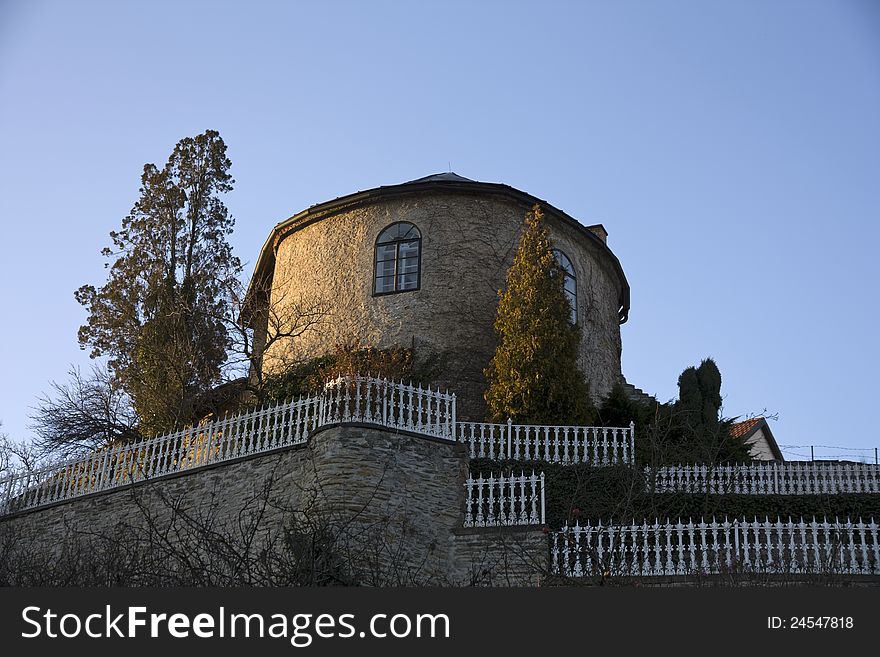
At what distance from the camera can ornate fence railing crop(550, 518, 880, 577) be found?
1200 cm

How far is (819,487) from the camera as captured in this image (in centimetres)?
1495

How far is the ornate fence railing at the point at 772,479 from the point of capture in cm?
1479

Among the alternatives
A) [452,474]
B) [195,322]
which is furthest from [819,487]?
[195,322]

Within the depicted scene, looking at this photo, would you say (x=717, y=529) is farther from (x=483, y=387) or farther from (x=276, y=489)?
(x=483, y=387)

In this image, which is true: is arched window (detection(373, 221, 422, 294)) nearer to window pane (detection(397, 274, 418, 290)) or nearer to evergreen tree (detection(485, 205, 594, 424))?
window pane (detection(397, 274, 418, 290))

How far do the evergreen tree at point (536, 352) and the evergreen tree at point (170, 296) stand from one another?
622 cm

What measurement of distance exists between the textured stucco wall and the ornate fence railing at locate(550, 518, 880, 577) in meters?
6.37

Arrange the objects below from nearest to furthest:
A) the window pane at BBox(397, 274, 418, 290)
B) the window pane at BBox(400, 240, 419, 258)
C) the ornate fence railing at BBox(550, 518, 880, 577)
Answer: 1. the ornate fence railing at BBox(550, 518, 880, 577)
2. the window pane at BBox(397, 274, 418, 290)
3. the window pane at BBox(400, 240, 419, 258)

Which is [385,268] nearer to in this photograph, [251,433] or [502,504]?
[251,433]

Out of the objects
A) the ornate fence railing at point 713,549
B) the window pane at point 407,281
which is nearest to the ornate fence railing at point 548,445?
the ornate fence railing at point 713,549

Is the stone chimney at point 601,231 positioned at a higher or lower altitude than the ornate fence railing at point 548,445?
higher

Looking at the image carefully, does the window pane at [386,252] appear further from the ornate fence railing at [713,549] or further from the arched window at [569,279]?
the ornate fence railing at [713,549]

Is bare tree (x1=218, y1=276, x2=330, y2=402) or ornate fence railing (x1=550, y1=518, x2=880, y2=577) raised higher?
bare tree (x1=218, y1=276, x2=330, y2=402)

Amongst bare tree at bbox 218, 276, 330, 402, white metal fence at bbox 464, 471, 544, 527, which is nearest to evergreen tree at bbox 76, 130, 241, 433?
bare tree at bbox 218, 276, 330, 402
